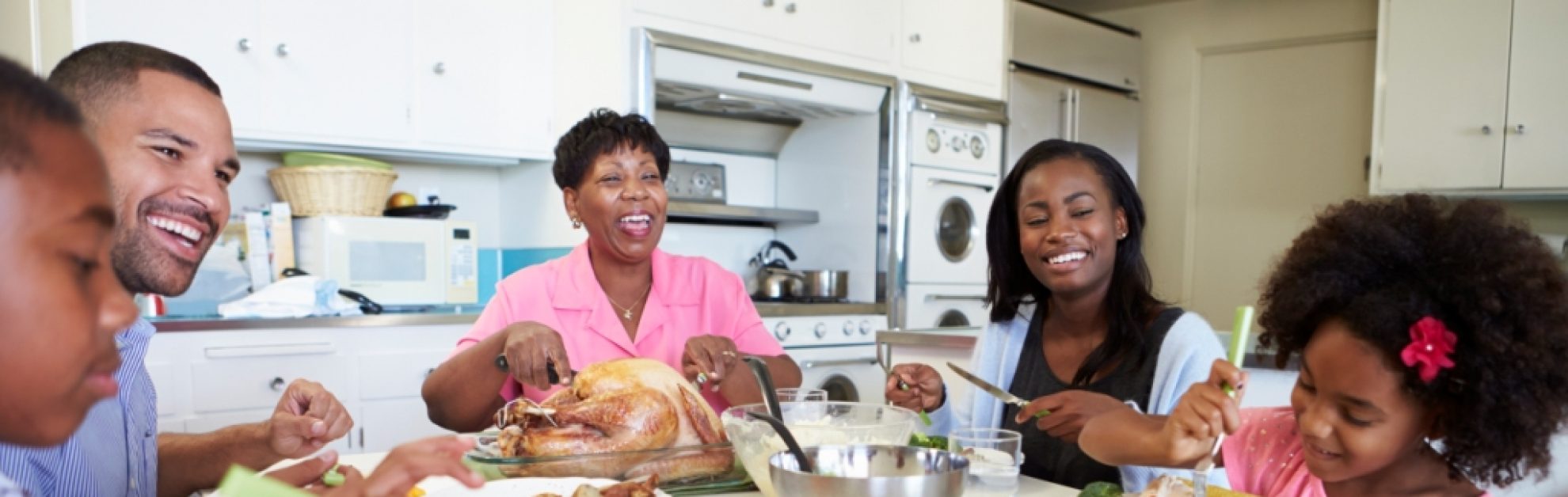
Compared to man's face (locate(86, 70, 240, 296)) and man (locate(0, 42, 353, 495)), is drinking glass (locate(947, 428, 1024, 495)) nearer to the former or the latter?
man (locate(0, 42, 353, 495))

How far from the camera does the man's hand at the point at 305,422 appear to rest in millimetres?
1324

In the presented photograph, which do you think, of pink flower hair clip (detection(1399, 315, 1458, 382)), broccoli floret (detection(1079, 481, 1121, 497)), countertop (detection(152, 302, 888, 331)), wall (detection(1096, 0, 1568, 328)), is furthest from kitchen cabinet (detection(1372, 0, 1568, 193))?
broccoli floret (detection(1079, 481, 1121, 497))

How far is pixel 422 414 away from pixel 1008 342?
6.55 feet

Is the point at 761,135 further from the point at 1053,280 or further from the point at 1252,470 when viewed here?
the point at 1252,470

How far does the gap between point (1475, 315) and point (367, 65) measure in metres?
3.05

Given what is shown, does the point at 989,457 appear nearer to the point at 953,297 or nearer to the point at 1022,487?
the point at 1022,487

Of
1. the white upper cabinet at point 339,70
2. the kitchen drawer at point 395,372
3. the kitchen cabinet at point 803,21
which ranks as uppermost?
the kitchen cabinet at point 803,21

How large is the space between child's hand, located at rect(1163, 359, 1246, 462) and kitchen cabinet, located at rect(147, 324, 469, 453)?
7.09ft

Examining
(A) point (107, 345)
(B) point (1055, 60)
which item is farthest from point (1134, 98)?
(A) point (107, 345)

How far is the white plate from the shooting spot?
43.6 inches

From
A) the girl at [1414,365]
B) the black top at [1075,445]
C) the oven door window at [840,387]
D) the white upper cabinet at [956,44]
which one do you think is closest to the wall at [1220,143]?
the white upper cabinet at [956,44]

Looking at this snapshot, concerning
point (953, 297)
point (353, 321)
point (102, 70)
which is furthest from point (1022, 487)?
point (953, 297)

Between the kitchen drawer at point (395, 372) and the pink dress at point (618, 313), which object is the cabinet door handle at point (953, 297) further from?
the pink dress at point (618, 313)

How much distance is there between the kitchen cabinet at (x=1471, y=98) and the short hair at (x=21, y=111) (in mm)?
4729
